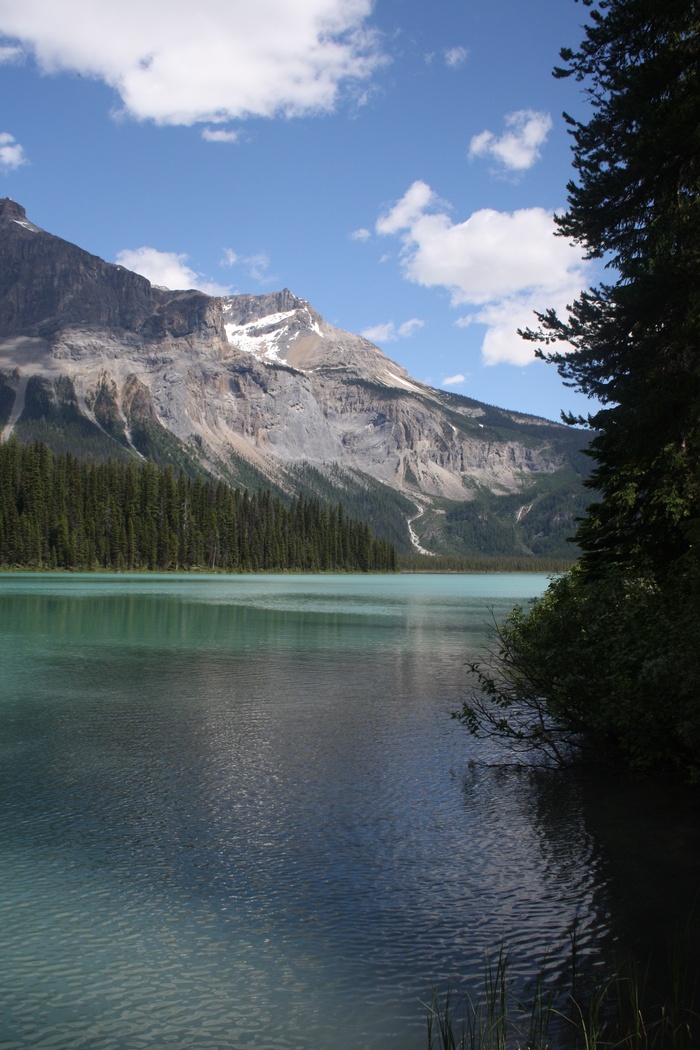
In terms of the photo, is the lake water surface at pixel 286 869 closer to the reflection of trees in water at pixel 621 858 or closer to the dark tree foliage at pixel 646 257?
the reflection of trees in water at pixel 621 858

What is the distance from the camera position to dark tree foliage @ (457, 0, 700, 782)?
1627cm

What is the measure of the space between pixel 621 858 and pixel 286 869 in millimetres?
5371

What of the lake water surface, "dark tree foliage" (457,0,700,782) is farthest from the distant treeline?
"dark tree foliage" (457,0,700,782)

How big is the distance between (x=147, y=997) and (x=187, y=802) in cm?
699

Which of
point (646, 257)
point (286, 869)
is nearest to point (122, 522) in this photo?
point (646, 257)

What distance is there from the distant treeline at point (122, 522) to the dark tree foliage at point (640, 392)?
12625cm

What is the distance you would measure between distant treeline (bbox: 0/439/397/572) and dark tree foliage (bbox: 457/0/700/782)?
126m

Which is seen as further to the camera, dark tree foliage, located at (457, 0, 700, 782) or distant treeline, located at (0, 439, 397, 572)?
distant treeline, located at (0, 439, 397, 572)

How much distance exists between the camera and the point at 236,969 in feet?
30.3

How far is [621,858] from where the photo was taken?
1280cm

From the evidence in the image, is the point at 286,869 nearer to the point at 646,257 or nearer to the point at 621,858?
the point at 621,858

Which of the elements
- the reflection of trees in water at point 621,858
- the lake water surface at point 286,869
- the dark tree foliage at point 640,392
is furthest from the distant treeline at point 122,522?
the reflection of trees in water at point 621,858

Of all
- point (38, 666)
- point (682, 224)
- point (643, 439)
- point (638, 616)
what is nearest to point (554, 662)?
point (638, 616)

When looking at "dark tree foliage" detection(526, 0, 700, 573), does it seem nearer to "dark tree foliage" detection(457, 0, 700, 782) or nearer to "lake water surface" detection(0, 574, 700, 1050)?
"dark tree foliage" detection(457, 0, 700, 782)
